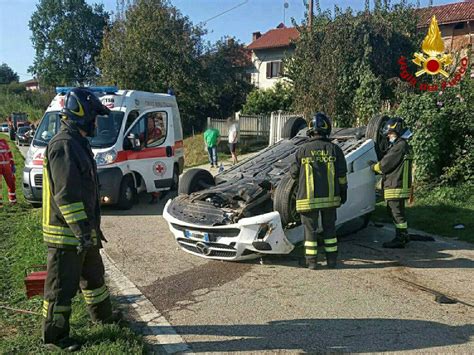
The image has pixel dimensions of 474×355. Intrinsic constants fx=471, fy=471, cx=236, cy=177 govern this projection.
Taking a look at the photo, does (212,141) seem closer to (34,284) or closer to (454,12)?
(34,284)

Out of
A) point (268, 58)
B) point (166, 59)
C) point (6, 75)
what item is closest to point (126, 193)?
point (166, 59)

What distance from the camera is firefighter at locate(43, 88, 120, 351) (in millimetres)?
3396

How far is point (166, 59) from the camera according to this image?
86.7ft

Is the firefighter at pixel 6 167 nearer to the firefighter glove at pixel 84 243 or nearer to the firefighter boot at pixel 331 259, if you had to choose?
the firefighter boot at pixel 331 259

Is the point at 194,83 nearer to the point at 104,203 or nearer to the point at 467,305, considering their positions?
the point at 104,203

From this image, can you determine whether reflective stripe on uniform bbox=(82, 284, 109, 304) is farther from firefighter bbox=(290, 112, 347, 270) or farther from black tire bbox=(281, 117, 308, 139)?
black tire bbox=(281, 117, 308, 139)

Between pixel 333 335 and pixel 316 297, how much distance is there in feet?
2.76

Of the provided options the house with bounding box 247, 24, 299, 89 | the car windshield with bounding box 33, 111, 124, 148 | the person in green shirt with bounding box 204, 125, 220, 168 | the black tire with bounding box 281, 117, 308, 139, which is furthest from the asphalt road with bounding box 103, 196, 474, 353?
the house with bounding box 247, 24, 299, 89

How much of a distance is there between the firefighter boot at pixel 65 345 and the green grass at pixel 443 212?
19.0 ft

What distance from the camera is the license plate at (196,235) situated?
552cm

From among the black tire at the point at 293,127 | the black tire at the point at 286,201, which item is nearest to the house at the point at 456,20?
the black tire at the point at 293,127

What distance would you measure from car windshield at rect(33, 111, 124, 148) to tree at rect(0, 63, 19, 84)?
9964 centimetres

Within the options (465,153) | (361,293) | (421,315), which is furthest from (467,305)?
(465,153)

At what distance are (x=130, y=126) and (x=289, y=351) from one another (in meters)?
6.62
